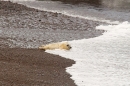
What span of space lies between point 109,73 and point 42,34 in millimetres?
7270

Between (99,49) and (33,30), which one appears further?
(33,30)

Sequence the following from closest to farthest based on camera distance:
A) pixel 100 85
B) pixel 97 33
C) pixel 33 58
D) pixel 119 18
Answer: pixel 100 85 < pixel 33 58 < pixel 97 33 < pixel 119 18

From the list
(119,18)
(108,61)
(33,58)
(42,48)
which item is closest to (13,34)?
(42,48)

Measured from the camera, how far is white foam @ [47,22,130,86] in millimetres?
11344

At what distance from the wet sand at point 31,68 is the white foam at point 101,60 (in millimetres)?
457

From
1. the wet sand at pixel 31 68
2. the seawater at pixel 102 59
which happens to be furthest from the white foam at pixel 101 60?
the wet sand at pixel 31 68

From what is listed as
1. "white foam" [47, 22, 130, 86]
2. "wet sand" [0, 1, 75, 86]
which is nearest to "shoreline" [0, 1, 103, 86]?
"wet sand" [0, 1, 75, 86]

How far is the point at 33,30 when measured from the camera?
19.7 meters

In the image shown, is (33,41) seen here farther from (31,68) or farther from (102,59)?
(31,68)

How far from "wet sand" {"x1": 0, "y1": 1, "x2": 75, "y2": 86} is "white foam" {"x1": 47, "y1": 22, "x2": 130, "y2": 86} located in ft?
1.50

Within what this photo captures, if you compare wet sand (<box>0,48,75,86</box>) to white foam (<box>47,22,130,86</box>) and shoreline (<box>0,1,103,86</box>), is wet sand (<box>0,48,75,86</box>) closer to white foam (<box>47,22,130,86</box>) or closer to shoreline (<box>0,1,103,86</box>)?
shoreline (<box>0,1,103,86</box>)

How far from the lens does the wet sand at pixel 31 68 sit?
10.5m

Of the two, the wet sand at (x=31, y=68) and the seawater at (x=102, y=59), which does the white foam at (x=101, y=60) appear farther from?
the wet sand at (x=31, y=68)

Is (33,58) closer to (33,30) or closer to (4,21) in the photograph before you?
(33,30)
